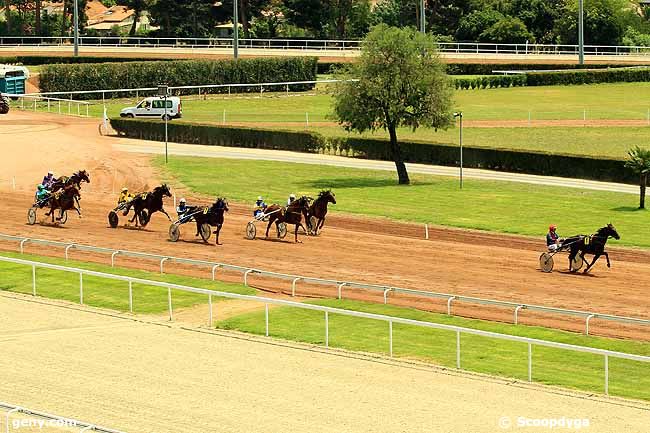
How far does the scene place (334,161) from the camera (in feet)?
188

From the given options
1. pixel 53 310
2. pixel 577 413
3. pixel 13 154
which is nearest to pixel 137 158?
pixel 13 154

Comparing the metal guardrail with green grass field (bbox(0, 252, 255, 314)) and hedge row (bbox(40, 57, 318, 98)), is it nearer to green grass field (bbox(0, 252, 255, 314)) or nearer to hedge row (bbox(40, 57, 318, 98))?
green grass field (bbox(0, 252, 255, 314))

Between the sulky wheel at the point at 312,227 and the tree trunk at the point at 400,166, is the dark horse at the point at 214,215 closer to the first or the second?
the sulky wheel at the point at 312,227

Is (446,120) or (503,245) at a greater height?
(446,120)

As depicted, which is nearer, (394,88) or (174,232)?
(174,232)

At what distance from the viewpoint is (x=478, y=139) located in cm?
6288

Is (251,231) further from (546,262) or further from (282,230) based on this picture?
(546,262)

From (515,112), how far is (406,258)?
4510 cm

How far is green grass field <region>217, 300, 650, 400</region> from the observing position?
66.3ft


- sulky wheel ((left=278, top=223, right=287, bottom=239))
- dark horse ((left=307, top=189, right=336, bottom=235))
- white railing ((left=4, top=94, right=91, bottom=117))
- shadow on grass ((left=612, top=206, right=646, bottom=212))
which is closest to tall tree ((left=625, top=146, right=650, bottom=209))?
shadow on grass ((left=612, top=206, right=646, bottom=212))

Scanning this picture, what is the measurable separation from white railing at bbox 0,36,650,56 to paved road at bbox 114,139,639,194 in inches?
1615

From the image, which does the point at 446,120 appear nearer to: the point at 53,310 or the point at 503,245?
the point at 503,245

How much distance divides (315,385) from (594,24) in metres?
96.1

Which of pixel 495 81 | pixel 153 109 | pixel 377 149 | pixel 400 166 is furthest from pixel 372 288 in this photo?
pixel 495 81
